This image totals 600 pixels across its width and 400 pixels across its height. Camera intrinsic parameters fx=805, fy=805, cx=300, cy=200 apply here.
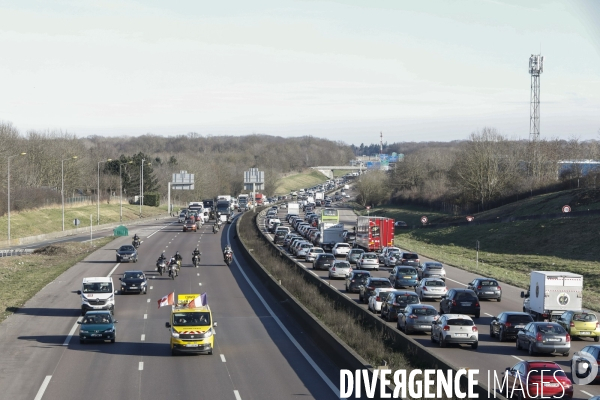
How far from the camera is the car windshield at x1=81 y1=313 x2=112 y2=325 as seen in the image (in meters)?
29.3

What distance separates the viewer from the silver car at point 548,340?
85.3 feet

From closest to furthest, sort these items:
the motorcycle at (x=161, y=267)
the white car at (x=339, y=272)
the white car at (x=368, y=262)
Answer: the white car at (x=339, y=272) < the motorcycle at (x=161, y=267) < the white car at (x=368, y=262)

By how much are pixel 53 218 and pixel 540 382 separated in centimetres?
9468

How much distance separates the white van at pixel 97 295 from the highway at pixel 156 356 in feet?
2.48

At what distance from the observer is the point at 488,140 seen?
117m

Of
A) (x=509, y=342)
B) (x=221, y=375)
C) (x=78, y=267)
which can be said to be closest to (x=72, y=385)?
(x=221, y=375)

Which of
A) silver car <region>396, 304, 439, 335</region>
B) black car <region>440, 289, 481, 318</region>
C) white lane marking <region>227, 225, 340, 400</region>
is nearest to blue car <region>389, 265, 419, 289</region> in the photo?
white lane marking <region>227, 225, 340, 400</region>

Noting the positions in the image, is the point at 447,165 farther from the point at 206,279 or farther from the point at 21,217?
the point at 206,279

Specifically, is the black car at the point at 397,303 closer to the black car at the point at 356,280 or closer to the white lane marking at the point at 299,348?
the white lane marking at the point at 299,348

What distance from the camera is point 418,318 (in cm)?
3073

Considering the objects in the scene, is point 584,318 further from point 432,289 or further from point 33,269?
point 33,269

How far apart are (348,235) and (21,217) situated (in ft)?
138

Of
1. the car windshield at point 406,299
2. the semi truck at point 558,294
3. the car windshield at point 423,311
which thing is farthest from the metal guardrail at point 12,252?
the semi truck at point 558,294

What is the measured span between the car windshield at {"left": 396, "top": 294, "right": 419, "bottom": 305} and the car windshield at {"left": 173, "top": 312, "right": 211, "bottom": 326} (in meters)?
9.98
